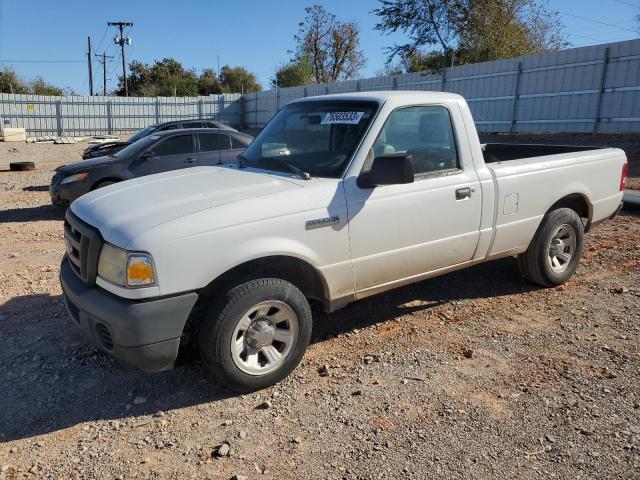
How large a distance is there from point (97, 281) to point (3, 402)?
1078 millimetres

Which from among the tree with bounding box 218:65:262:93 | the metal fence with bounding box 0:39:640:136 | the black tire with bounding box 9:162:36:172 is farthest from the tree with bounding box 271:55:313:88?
the black tire with bounding box 9:162:36:172

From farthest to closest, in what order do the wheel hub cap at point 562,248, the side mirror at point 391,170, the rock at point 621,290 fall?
the wheel hub cap at point 562,248, the rock at point 621,290, the side mirror at point 391,170

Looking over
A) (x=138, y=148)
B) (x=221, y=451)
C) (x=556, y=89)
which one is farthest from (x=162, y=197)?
(x=556, y=89)

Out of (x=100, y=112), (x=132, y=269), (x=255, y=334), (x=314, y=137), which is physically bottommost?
(x=255, y=334)

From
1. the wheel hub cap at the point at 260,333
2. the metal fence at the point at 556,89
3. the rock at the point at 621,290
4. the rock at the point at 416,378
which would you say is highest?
the metal fence at the point at 556,89

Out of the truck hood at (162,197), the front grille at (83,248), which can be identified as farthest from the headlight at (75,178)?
the front grille at (83,248)

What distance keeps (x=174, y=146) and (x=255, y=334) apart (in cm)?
751

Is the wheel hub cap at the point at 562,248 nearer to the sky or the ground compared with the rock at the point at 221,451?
nearer to the sky

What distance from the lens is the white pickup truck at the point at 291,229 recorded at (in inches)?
123

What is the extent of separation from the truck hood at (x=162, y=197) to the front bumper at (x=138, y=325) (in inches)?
14.5

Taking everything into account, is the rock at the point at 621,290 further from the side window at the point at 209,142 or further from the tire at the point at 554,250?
the side window at the point at 209,142

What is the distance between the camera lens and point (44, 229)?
8.60m

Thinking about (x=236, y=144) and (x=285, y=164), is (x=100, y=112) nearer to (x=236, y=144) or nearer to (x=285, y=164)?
(x=236, y=144)

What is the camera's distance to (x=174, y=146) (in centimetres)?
1021
